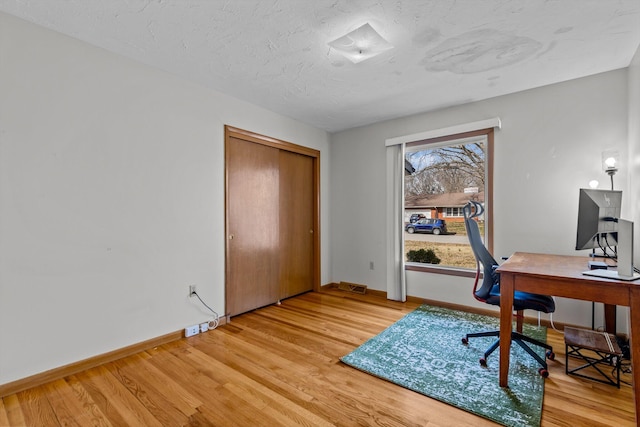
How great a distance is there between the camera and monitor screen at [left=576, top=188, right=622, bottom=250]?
6.38ft

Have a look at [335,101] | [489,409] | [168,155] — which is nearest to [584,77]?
[335,101]

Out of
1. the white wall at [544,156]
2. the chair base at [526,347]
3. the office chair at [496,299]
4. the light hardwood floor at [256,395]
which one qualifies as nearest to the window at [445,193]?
the white wall at [544,156]

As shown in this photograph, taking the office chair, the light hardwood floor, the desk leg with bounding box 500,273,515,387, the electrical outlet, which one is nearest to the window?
the office chair

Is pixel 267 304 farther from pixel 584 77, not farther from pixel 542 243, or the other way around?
pixel 584 77

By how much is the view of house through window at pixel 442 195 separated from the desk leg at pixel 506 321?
5.38 feet

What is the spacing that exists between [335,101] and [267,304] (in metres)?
2.66

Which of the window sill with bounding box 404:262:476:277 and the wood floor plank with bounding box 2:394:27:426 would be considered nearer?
the wood floor plank with bounding box 2:394:27:426

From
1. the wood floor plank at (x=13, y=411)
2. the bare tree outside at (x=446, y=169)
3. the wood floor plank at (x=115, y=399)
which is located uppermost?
the bare tree outside at (x=446, y=169)

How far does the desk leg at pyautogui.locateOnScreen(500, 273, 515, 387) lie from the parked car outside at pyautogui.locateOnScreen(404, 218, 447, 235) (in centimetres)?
184

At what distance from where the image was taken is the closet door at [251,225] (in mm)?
3277

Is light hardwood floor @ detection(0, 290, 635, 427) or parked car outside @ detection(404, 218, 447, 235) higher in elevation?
parked car outside @ detection(404, 218, 447, 235)

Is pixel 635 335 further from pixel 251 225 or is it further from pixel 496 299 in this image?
pixel 251 225

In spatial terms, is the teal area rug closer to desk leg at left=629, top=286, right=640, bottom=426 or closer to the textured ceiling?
desk leg at left=629, top=286, right=640, bottom=426

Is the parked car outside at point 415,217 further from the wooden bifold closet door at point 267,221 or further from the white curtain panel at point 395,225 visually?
the wooden bifold closet door at point 267,221
